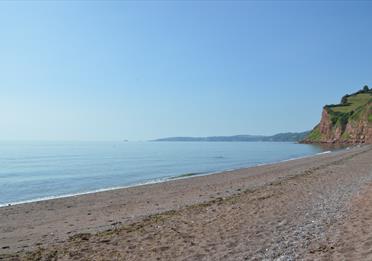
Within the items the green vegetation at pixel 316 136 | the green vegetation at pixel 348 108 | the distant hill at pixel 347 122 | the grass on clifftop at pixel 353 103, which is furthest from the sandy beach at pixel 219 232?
the green vegetation at pixel 316 136

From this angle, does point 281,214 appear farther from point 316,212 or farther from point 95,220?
point 95,220

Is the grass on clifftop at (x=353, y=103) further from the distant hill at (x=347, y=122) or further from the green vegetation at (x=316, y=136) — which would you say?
the green vegetation at (x=316, y=136)

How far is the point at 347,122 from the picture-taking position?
146875 millimetres

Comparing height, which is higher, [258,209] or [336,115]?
[336,115]

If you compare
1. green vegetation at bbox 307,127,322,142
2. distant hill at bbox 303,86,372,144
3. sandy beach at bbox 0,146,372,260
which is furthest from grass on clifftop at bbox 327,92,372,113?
sandy beach at bbox 0,146,372,260

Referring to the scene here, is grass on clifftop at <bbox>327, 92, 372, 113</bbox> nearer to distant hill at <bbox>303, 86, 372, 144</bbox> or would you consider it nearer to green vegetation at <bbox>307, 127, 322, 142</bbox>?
distant hill at <bbox>303, 86, 372, 144</bbox>

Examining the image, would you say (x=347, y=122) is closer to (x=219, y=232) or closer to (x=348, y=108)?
(x=348, y=108)

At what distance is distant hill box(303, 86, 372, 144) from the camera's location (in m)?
132

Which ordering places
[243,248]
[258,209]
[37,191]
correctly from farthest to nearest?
[37,191] → [258,209] → [243,248]

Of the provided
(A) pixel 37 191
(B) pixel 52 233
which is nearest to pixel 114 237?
(B) pixel 52 233

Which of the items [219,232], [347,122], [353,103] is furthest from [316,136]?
[219,232]

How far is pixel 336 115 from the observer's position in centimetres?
15788

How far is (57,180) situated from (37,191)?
24.8ft

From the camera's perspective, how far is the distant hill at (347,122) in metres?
132
